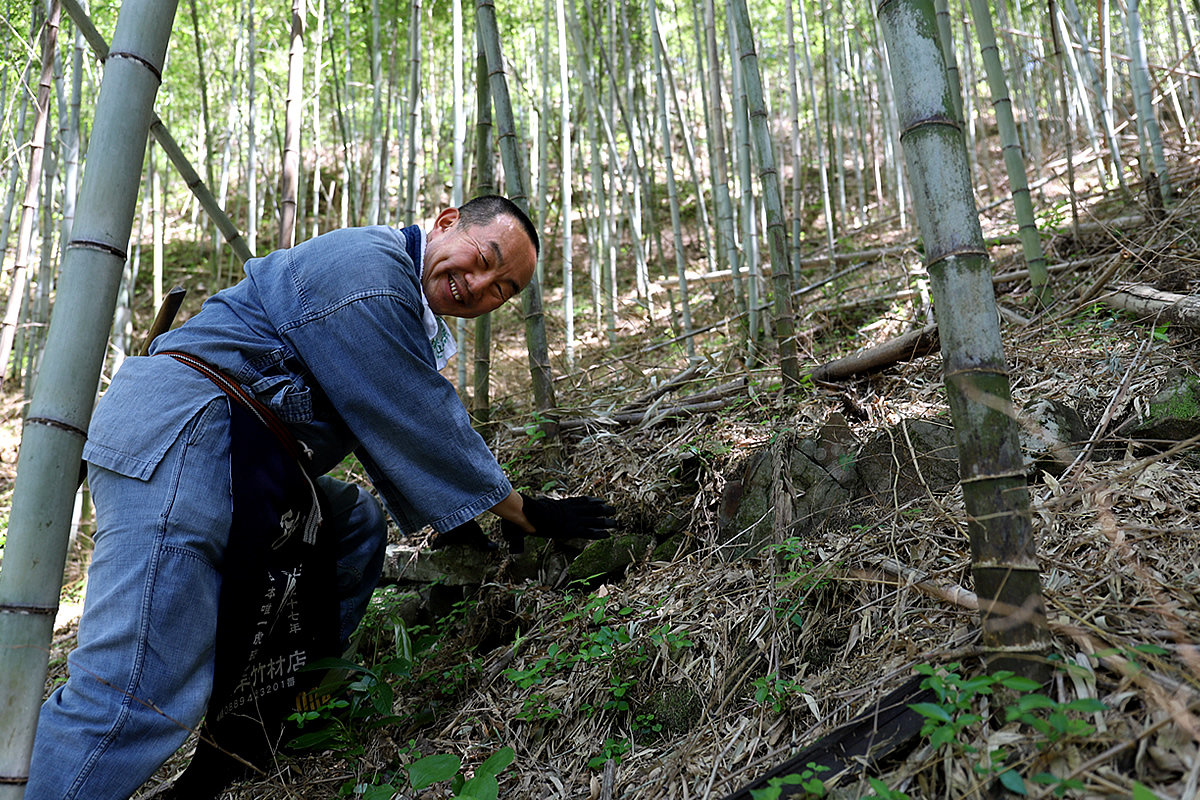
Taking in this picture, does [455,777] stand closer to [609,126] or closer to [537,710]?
[537,710]

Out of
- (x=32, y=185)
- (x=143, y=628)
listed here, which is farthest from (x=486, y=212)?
(x=32, y=185)

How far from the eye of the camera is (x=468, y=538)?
2.36 m

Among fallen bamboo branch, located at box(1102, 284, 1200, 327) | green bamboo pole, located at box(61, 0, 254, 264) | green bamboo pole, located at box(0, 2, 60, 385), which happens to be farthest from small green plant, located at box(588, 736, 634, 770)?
green bamboo pole, located at box(0, 2, 60, 385)

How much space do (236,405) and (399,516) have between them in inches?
19.8

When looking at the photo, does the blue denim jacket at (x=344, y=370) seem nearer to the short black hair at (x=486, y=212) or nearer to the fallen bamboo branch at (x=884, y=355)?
the short black hair at (x=486, y=212)

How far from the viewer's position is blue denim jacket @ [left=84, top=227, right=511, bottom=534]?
1710 millimetres

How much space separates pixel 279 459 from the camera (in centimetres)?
170

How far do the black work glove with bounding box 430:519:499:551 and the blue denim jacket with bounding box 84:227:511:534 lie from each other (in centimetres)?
49

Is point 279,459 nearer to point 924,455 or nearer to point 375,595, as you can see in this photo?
point 375,595

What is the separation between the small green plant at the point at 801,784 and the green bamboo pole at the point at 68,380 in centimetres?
111

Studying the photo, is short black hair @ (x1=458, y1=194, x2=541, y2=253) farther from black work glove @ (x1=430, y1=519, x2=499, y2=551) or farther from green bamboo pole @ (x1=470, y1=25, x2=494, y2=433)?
black work glove @ (x1=430, y1=519, x2=499, y2=551)

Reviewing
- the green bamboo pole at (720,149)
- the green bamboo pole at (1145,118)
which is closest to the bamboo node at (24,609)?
the green bamboo pole at (720,149)

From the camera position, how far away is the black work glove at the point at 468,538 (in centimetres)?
234

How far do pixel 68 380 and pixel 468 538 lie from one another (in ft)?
4.69
